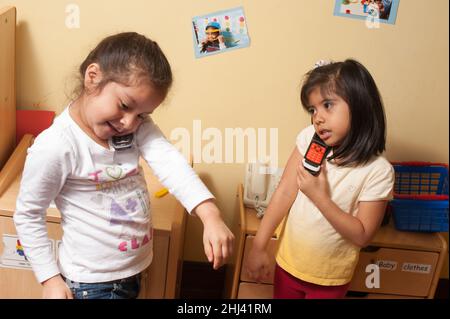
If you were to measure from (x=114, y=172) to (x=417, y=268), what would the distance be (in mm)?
990

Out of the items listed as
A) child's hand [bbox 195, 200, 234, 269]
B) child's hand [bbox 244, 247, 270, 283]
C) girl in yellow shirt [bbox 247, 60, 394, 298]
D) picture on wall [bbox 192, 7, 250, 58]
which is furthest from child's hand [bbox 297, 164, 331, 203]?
picture on wall [bbox 192, 7, 250, 58]

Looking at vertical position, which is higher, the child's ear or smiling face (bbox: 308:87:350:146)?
the child's ear

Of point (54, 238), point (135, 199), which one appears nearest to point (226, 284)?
point (54, 238)

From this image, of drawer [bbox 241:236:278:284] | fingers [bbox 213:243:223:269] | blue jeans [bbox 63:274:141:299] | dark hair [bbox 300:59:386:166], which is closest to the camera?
fingers [bbox 213:243:223:269]

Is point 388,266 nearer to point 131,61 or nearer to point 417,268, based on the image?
point 417,268

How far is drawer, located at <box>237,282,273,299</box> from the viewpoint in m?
1.42

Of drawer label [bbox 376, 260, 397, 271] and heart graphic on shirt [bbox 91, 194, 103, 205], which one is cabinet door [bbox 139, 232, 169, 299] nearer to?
heart graphic on shirt [bbox 91, 194, 103, 205]

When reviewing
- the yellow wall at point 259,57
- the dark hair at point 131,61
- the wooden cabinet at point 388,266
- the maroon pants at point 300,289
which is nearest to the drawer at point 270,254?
the wooden cabinet at point 388,266

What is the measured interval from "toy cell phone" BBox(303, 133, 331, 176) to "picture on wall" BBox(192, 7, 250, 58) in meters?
0.52

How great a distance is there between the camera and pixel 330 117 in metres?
1.07

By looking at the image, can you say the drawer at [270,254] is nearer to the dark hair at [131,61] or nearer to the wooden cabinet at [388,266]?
the wooden cabinet at [388,266]

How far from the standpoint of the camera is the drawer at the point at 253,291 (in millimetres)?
1423

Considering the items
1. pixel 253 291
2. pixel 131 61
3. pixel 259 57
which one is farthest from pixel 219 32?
pixel 253 291

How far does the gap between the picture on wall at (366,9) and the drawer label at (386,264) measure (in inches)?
29.3
